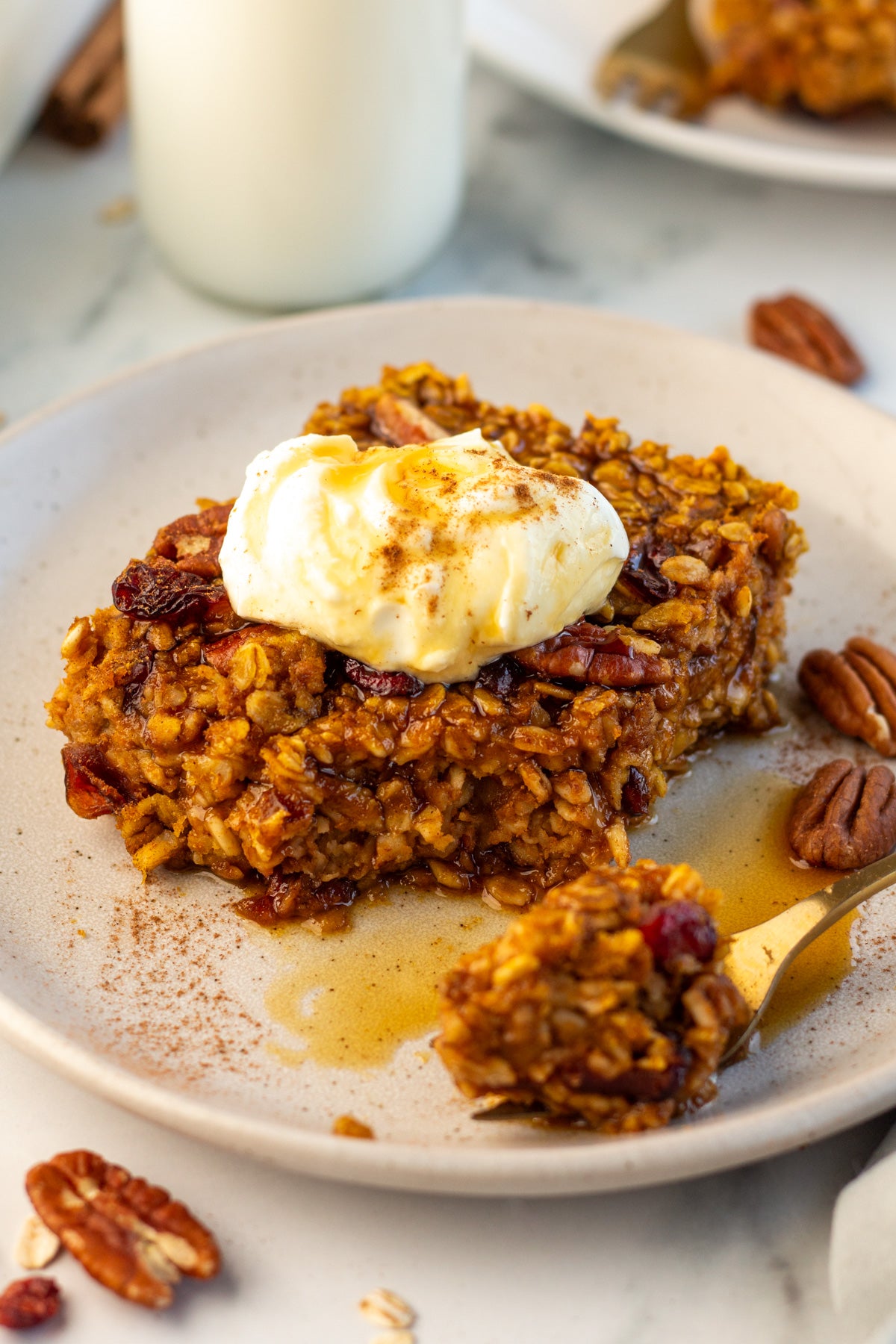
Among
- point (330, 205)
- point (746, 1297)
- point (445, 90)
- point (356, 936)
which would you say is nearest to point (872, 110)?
point (445, 90)

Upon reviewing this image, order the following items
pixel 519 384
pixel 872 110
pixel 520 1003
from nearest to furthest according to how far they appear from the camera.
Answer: pixel 520 1003, pixel 519 384, pixel 872 110

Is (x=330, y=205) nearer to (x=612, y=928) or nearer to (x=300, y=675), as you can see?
(x=300, y=675)

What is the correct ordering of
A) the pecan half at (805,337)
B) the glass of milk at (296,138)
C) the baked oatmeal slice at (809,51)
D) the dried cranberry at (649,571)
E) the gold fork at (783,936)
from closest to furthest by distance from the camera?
the gold fork at (783,936), the dried cranberry at (649,571), the glass of milk at (296,138), the pecan half at (805,337), the baked oatmeal slice at (809,51)

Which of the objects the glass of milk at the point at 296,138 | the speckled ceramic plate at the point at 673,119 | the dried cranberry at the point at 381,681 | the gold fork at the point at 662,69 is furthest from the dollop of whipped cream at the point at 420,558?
the gold fork at the point at 662,69

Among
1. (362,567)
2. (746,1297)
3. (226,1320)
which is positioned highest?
(362,567)

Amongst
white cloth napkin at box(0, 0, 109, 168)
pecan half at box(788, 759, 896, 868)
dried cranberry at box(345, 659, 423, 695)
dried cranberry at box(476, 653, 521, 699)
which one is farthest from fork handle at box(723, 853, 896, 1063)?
white cloth napkin at box(0, 0, 109, 168)

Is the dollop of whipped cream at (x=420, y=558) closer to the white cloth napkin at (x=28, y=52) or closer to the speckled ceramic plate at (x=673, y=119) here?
the speckled ceramic plate at (x=673, y=119)

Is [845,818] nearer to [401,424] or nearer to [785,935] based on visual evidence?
[785,935]
